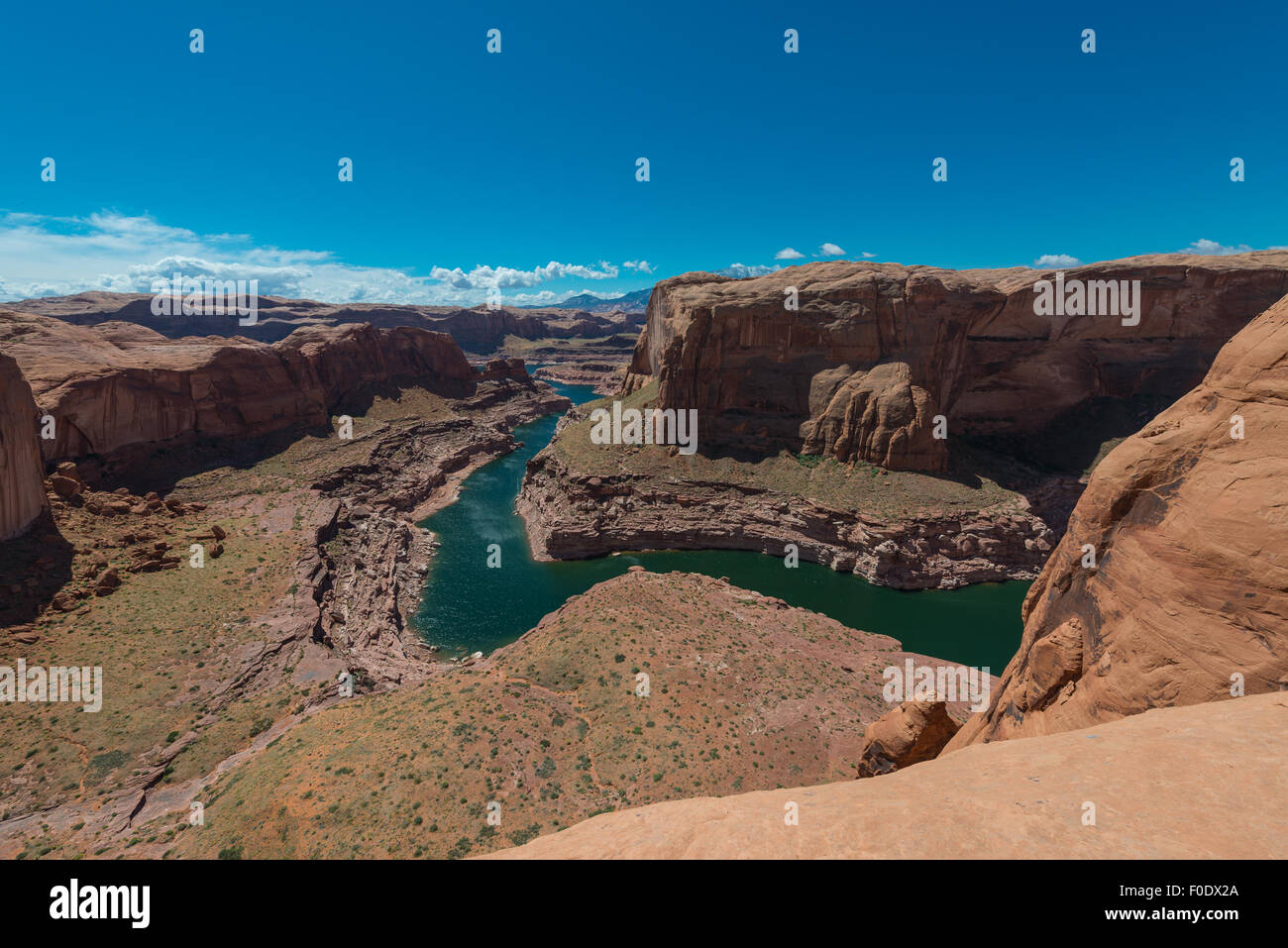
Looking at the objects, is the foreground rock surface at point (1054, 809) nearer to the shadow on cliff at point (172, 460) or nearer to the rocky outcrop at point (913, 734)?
the rocky outcrop at point (913, 734)

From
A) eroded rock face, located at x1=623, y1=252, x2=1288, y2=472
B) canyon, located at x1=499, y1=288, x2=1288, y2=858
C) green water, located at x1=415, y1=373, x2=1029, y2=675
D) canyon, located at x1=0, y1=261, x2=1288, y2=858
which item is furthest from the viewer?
eroded rock face, located at x1=623, y1=252, x2=1288, y2=472

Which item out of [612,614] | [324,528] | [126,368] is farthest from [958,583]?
[126,368]

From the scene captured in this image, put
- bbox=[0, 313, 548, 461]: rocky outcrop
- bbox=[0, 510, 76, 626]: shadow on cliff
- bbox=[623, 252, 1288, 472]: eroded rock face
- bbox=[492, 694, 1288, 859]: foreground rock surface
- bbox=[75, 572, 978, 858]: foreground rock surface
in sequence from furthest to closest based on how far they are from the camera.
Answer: bbox=[623, 252, 1288, 472]: eroded rock face < bbox=[0, 313, 548, 461]: rocky outcrop < bbox=[0, 510, 76, 626]: shadow on cliff < bbox=[75, 572, 978, 858]: foreground rock surface < bbox=[492, 694, 1288, 859]: foreground rock surface

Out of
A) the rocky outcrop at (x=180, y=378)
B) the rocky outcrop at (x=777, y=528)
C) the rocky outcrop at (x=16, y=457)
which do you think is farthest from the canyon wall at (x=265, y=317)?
Answer: the rocky outcrop at (x=16, y=457)

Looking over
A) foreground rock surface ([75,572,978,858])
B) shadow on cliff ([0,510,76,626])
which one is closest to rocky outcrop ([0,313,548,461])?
shadow on cliff ([0,510,76,626])

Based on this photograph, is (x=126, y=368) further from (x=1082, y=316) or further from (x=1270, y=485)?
(x=1082, y=316)

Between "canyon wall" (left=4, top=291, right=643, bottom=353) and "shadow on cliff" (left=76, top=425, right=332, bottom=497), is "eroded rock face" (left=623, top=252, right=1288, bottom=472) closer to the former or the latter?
"shadow on cliff" (left=76, top=425, right=332, bottom=497)

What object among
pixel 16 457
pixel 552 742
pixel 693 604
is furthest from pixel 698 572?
pixel 16 457
